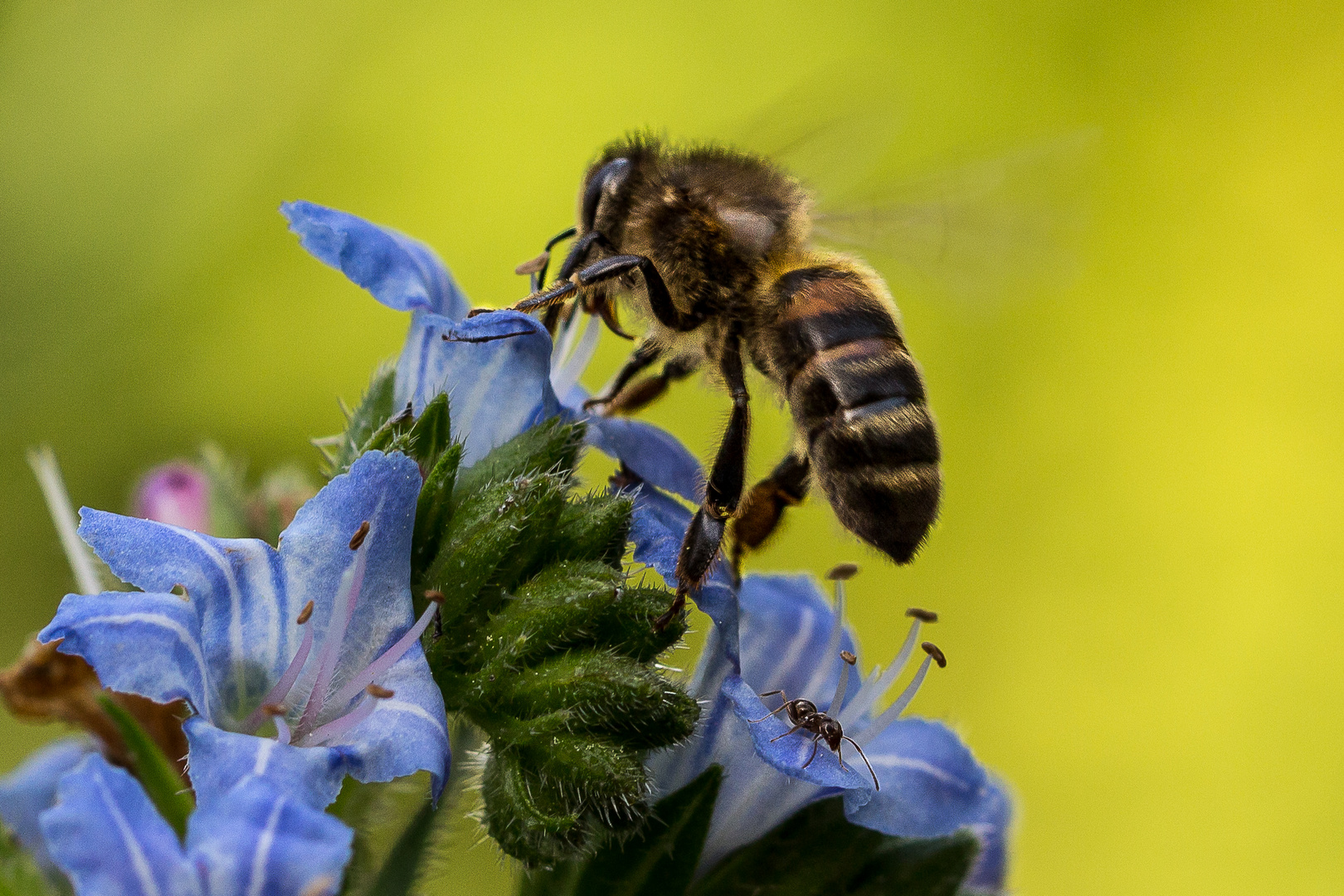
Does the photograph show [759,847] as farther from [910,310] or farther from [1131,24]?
[1131,24]

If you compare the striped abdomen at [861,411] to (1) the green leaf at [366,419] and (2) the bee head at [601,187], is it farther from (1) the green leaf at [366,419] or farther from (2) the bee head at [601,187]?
(1) the green leaf at [366,419]

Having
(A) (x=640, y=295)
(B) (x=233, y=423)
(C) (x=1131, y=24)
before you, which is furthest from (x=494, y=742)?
(C) (x=1131, y=24)

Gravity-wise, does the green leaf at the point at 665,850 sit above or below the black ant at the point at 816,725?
below

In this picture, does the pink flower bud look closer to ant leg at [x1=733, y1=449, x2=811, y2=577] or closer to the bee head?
the bee head

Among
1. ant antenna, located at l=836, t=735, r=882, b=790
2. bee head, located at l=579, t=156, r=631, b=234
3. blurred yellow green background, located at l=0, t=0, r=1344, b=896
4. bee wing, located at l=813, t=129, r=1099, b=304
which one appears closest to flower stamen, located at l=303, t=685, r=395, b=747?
ant antenna, located at l=836, t=735, r=882, b=790

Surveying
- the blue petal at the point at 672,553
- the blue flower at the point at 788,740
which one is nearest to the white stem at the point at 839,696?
the blue flower at the point at 788,740

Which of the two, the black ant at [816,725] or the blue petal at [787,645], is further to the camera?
the blue petal at [787,645]
